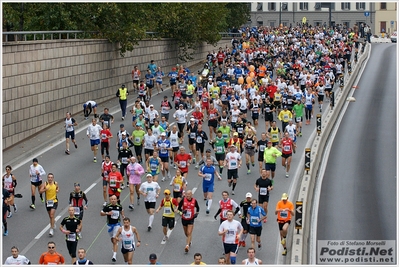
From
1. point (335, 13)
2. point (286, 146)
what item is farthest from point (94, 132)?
point (335, 13)

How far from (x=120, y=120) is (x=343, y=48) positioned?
25.8 m

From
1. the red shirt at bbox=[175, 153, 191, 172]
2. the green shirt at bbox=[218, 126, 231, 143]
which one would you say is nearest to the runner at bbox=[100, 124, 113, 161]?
the green shirt at bbox=[218, 126, 231, 143]

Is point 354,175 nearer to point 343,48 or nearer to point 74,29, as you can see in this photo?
point 74,29

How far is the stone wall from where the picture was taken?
28.9m

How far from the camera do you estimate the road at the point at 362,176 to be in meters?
21.3

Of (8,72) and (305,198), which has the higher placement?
(8,72)

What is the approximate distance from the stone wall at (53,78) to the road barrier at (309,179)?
1000cm

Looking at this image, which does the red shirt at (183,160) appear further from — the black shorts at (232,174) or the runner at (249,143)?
the runner at (249,143)

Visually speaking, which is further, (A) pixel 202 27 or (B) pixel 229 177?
(A) pixel 202 27

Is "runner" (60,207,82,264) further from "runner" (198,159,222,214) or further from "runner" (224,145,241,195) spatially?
"runner" (224,145,241,195)

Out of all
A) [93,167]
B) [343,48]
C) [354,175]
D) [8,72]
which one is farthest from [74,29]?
[343,48]

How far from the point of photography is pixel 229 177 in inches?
901

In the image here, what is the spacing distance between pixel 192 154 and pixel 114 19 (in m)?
12.9

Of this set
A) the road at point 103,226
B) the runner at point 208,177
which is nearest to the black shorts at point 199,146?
the road at point 103,226
